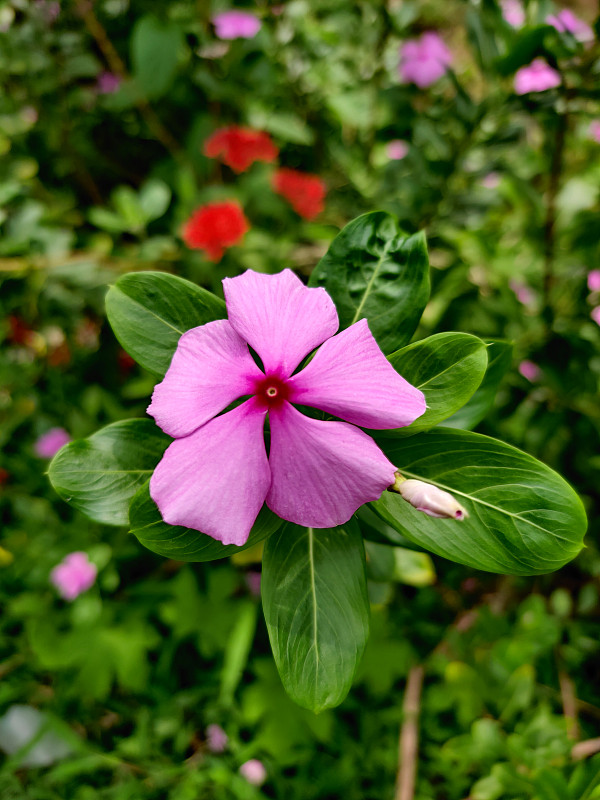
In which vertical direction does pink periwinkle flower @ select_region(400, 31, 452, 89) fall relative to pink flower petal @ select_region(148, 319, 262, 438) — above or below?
above

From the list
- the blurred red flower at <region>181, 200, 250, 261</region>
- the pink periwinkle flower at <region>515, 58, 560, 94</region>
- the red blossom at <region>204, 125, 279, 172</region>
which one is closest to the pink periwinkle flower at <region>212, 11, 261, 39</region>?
the red blossom at <region>204, 125, 279, 172</region>

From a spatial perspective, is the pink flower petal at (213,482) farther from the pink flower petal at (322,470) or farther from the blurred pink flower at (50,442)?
the blurred pink flower at (50,442)

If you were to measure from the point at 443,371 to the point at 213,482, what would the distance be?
302 mm

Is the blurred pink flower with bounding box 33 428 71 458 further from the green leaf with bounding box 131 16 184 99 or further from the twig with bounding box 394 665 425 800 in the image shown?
the twig with bounding box 394 665 425 800

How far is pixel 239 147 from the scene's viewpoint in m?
1.62

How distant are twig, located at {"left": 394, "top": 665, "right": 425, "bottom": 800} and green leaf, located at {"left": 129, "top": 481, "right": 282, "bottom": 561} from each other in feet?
3.36

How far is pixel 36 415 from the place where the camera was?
171 cm

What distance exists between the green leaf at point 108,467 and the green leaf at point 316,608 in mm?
206

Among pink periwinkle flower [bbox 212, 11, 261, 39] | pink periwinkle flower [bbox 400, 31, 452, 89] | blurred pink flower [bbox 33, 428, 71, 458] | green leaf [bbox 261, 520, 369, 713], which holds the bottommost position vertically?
blurred pink flower [bbox 33, 428, 71, 458]

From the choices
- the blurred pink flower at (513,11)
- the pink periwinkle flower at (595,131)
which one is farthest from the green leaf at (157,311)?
the blurred pink flower at (513,11)

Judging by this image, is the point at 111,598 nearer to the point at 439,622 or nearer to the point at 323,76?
the point at 439,622

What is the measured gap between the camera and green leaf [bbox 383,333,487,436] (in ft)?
1.95

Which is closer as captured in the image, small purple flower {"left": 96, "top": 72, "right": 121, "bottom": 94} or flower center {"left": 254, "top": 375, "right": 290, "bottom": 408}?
flower center {"left": 254, "top": 375, "right": 290, "bottom": 408}

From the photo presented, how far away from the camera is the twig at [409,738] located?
124 centimetres
